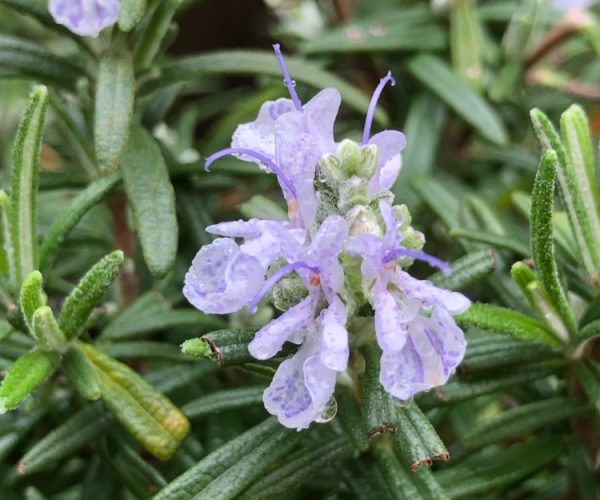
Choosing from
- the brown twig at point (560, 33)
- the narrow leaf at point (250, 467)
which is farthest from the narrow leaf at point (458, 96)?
the narrow leaf at point (250, 467)

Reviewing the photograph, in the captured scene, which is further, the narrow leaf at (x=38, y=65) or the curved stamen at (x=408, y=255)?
the narrow leaf at (x=38, y=65)

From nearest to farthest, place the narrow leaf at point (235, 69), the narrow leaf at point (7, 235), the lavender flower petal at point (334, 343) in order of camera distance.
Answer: the lavender flower petal at point (334, 343)
the narrow leaf at point (7, 235)
the narrow leaf at point (235, 69)

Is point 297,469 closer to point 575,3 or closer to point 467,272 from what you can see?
point 467,272

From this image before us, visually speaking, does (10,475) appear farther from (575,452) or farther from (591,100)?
(591,100)

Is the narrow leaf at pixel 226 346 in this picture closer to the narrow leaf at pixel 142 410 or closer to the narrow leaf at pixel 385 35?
the narrow leaf at pixel 142 410

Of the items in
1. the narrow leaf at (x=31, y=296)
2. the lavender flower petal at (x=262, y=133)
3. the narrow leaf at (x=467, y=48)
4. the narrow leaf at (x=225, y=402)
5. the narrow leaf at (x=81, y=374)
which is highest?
the narrow leaf at (x=467, y=48)

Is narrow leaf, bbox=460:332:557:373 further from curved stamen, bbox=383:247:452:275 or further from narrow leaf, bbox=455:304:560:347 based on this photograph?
curved stamen, bbox=383:247:452:275

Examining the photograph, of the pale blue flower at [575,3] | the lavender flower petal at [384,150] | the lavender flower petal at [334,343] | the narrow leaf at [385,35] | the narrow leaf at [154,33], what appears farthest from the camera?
the pale blue flower at [575,3]

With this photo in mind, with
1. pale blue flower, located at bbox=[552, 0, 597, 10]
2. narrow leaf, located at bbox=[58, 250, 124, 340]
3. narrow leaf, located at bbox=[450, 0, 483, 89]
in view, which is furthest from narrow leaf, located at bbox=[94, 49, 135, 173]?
pale blue flower, located at bbox=[552, 0, 597, 10]
